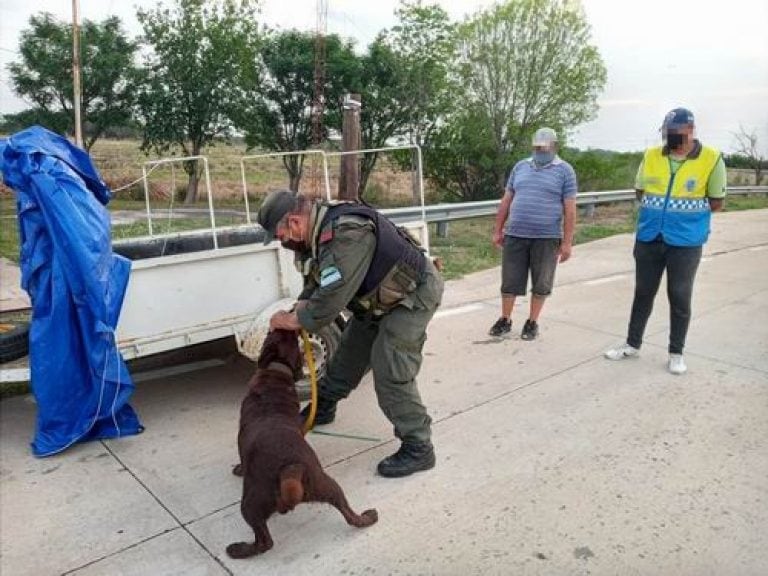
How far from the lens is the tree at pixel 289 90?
55.8ft

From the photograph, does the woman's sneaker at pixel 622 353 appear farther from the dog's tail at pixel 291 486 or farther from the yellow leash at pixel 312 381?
the dog's tail at pixel 291 486

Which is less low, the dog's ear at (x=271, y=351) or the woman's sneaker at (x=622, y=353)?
the dog's ear at (x=271, y=351)

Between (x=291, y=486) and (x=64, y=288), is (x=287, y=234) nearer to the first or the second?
(x=291, y=486)

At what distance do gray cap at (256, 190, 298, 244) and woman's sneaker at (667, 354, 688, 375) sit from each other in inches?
126

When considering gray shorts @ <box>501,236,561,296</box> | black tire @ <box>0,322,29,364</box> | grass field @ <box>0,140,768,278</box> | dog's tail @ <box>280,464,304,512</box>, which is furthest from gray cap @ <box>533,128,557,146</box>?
black tire @ <box>0,322,29,364</box>

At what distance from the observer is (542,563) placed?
2.54 m

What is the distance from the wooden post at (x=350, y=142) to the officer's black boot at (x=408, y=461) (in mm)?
4593

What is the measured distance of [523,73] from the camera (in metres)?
17.6

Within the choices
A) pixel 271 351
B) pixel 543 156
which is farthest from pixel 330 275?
pixel 543 156

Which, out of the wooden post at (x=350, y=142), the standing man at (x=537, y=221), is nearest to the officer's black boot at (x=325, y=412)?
the standing man at (x=537, y=221)

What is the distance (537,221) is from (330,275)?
283 centimetres

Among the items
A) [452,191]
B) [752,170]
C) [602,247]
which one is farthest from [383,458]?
[752,170]

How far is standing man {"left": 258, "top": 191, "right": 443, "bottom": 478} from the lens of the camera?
279cm

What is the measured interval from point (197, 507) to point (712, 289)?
6499 millimetres
